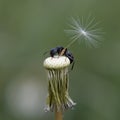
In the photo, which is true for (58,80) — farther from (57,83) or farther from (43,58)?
(43,58)

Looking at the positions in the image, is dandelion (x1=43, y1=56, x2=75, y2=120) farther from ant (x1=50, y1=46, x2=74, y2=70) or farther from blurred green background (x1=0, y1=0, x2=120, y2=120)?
blurred green background (x1=0, y1=0, x2=120, y2=120)

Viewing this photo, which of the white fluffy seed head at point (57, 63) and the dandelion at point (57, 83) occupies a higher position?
the white fluffy seed head at point (57, 63)

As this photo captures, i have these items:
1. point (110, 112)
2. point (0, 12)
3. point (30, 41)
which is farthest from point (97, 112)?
point (0, 12)

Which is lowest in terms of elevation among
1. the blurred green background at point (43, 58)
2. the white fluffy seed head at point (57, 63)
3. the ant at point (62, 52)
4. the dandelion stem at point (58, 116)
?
the dandelion stem at point (58, 116)

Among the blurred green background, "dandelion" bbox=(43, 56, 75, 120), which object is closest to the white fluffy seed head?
"dandelion" bbox=(43, 56, 75, 120)

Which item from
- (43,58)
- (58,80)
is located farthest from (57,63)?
(43,58)

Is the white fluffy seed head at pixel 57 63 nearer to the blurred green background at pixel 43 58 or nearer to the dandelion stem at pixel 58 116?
the dandelion stem at pixel 58 116

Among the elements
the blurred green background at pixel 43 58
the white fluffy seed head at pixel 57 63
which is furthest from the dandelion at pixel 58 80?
the blurred green background at pixel 43 58

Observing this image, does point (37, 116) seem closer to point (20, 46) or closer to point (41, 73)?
point (41, 73)
